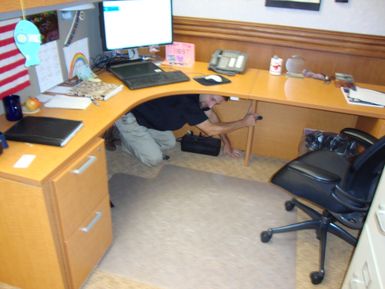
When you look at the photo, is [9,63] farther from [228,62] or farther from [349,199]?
[349,199]

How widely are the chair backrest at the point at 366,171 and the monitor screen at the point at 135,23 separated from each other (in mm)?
1585

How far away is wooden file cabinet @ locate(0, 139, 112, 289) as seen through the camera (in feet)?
4.40

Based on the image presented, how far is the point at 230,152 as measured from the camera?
9.41 ft

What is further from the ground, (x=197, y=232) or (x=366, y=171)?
(x=366, y=171)

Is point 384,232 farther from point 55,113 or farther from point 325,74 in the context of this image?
point 325,74

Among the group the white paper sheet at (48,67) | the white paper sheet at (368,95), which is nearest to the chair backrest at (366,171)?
the white paper sheet at (368,95)

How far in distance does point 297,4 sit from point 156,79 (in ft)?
3.69

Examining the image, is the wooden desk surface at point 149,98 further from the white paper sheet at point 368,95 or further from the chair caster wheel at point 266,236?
the chair caster wheel at point 266,236

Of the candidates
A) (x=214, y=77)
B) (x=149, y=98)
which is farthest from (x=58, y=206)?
(x=214, y=77)

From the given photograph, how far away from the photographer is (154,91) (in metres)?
2.15

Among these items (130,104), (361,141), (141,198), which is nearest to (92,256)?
(141,198)

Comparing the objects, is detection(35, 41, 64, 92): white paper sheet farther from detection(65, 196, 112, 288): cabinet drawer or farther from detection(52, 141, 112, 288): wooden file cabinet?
detection(65, 196, 112, 288): cabinet drawer

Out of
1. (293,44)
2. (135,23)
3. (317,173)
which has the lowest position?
(317,173)

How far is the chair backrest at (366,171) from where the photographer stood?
1.41m
